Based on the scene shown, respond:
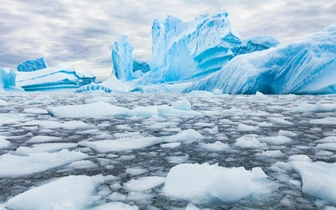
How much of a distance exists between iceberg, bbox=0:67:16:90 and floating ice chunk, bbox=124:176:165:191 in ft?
78.4

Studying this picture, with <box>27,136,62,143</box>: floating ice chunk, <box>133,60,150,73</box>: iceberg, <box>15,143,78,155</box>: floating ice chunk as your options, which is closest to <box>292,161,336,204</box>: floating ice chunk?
<box>15,143,78,155</box>: floating ice chunk

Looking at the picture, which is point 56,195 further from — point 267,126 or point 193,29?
point 193,29

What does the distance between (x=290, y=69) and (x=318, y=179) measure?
13.0 m

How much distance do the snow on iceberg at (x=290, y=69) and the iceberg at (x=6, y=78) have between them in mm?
16955

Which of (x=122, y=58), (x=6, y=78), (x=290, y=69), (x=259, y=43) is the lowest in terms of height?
(x=290, y=69)

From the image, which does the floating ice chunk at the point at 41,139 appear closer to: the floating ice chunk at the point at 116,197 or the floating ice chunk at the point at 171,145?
the floating ice chunk at the point at 171,145

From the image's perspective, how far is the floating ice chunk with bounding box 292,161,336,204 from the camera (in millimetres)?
1330

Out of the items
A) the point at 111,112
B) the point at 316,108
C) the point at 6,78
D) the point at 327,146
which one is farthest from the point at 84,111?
the point at 6,78

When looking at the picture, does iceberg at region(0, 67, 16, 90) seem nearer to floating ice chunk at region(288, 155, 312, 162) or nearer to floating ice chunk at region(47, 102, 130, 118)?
floating ice chunk at region(47, 102, 130, 118)

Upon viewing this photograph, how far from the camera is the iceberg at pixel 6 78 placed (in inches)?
877

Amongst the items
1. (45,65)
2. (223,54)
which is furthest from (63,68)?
(223,54)

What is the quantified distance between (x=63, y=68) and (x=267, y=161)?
31777 mm

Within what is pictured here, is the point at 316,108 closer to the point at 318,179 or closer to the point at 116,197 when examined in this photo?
the point at 318,179

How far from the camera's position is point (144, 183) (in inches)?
60.7
